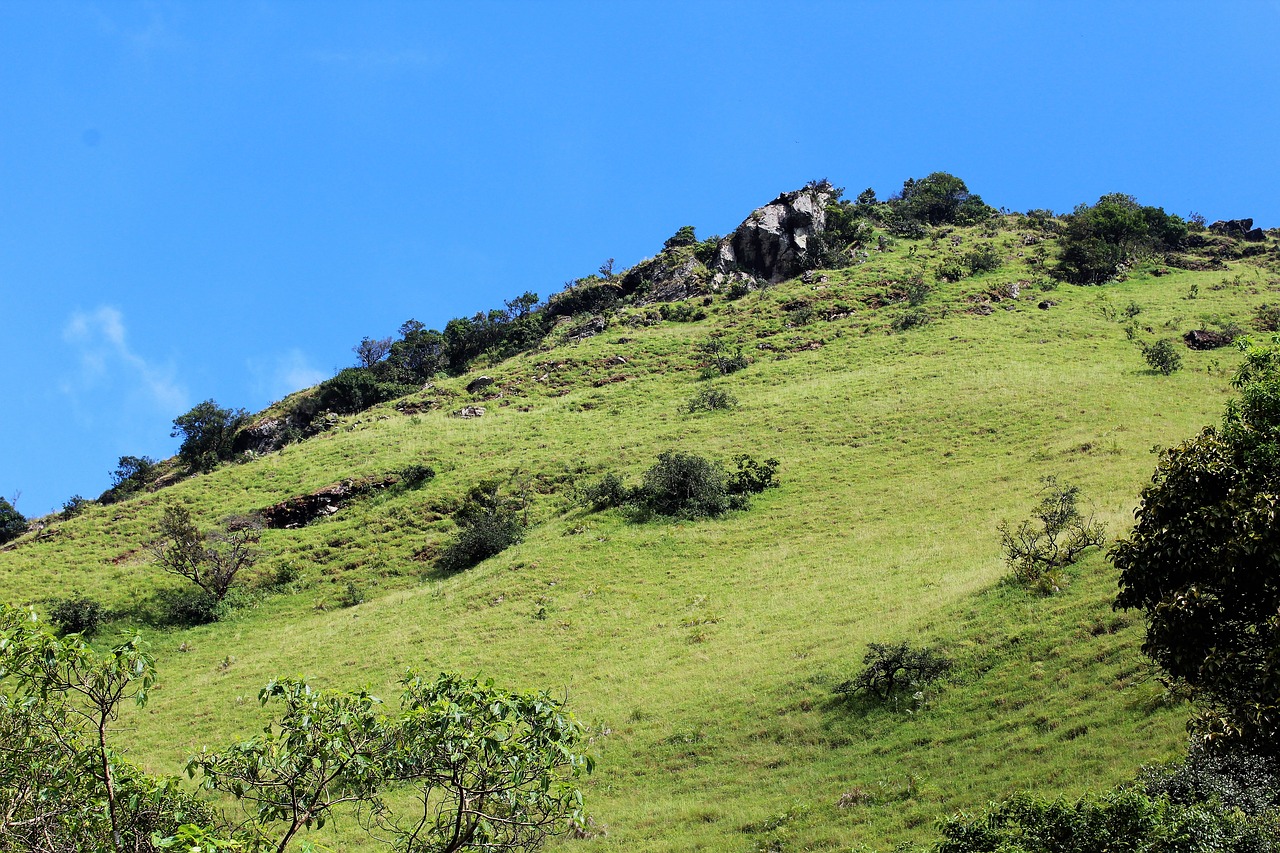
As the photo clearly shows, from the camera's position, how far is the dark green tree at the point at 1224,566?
10.6m

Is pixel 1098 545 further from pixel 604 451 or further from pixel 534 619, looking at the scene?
pixel 604 451

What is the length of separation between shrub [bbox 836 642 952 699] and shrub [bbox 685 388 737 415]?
1492 inches

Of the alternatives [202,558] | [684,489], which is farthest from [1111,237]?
[202,558]

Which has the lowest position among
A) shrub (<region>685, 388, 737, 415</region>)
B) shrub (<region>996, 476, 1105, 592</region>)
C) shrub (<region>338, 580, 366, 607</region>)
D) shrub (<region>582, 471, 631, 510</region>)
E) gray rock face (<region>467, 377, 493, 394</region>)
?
shrub (<region>996, 476, 1105, 592</region>)

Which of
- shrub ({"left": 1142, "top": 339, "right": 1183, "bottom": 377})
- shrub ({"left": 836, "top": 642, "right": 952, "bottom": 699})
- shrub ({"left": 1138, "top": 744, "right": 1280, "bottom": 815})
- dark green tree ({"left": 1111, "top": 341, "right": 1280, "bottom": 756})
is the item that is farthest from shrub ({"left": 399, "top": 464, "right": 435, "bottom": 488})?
shrub ({"left": 1142, "top": 339, "right": 1183, "bottom": 377})

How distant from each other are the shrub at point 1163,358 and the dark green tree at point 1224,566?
4304cm

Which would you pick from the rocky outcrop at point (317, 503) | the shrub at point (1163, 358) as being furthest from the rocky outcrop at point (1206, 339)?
the rocky outcrop at point (317, 503)

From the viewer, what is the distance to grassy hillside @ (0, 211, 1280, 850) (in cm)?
1702

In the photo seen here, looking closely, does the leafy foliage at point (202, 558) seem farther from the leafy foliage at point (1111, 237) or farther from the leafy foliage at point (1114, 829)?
the leafy foliage at point (1111, 237)

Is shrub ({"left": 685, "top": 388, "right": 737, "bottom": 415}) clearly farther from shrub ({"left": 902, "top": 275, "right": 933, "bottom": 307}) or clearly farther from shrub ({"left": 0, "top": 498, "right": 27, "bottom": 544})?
shrub ({"left": 0, "top": 498, "right": 27, "bottom": 544})

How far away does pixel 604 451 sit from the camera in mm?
52094

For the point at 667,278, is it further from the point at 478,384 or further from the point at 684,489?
the point at 684,489

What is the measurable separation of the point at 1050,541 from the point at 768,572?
10.2 metres

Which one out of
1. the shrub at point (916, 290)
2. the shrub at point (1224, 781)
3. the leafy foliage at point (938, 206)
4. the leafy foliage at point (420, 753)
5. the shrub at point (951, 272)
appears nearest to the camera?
the leafy foliage at point (420, 753)
